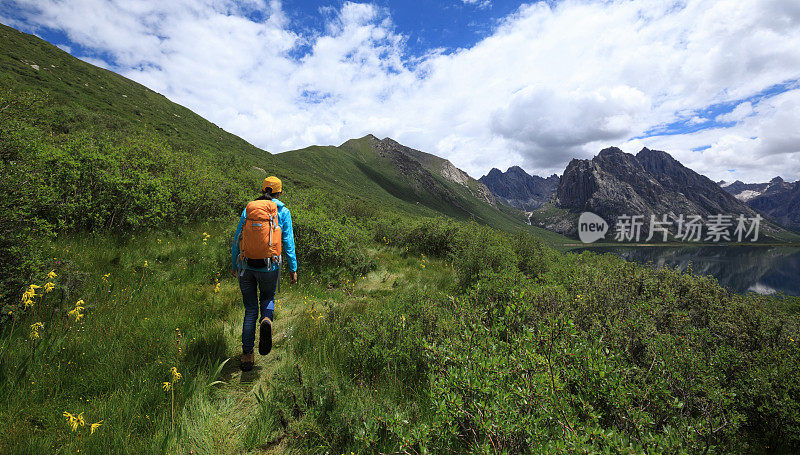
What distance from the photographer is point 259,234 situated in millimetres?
4359

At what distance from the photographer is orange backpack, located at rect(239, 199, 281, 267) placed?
14.3 feet

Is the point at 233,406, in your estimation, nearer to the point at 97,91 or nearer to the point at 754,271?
the point at 97,91

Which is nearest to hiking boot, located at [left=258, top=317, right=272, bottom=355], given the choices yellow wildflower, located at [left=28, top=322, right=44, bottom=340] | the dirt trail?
the dirt trail

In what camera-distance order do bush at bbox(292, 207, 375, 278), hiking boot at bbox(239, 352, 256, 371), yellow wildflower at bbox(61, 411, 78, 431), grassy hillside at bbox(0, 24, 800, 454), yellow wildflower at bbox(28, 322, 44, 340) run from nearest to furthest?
1. yellow wildflower at bbox(61, 411, 78, 431)
2. grassy hillside at bbox(0, 24, 800, 454)
3. yellow wildflower at bbox(28, 322, 44, 340)
4. hiking boot at bbox(239, 352, 256, 371)
5. bush at bbox(292, 207, 375, 278)

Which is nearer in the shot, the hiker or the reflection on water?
the hiker

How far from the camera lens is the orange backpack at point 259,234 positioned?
4.36m

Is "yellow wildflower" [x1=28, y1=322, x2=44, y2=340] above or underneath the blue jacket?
underneath

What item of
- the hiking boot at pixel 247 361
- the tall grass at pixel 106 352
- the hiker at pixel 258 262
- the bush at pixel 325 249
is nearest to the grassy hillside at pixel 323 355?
the tall grass at pixel 106 352

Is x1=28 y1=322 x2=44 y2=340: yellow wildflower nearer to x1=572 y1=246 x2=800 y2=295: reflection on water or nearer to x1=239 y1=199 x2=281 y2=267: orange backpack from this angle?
x1=239 y1=199 x2=281 y2=267: orange backpack

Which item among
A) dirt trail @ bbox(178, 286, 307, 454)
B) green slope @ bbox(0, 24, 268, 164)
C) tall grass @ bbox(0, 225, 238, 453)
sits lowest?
dirt trail @ bbox(178, 286, 307, 454)

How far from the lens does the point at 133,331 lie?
4.11 m

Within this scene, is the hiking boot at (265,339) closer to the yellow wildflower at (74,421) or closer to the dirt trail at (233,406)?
the dirt trail at (233,406)

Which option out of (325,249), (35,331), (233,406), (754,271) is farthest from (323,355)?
(754,271)

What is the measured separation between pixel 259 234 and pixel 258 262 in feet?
1.63
